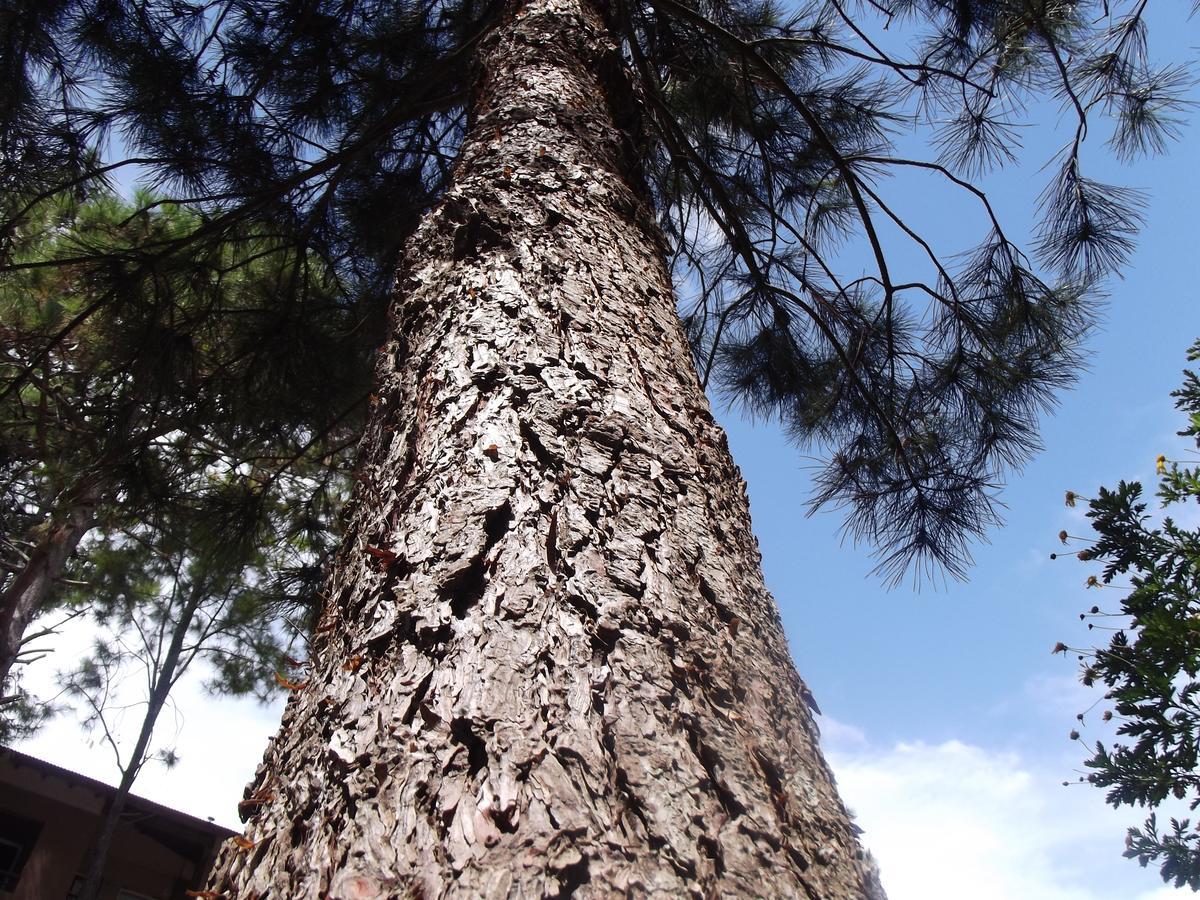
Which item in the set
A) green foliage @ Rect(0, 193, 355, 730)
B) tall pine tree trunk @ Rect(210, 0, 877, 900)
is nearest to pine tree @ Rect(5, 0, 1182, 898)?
tall pine tree trunk @ Rect(210, 0, 877, 900)

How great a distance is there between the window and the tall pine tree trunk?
915 centimetres

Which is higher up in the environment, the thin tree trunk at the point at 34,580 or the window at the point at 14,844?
the thin tree trunk at the point at 34,580

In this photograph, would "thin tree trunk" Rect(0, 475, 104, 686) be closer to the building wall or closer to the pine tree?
the building wall

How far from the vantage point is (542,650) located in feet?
2.20

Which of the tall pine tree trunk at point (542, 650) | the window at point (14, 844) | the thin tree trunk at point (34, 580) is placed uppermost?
the thin tree trunk at point (34, 580)

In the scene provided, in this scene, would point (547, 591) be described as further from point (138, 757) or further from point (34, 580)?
point (138, 757)

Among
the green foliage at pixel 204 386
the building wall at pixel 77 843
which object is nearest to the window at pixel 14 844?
the building wall at pixel 77 843

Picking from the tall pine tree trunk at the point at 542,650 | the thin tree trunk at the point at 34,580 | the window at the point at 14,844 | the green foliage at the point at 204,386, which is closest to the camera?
the tall pine tree trunk at the point at 542,650

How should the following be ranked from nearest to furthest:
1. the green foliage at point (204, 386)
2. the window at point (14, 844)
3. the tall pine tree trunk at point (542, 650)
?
the tall pine tree trunk at point (542, 650)
the green foliage at point (204, 386)
the window at point (14, 844)

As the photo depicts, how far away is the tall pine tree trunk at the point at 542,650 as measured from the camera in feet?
1.81

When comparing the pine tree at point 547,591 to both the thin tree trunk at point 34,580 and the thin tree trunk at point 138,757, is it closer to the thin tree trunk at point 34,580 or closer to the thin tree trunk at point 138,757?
the thin tree trunk at point 34,580

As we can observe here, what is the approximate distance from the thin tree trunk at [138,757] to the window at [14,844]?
551 millimetres

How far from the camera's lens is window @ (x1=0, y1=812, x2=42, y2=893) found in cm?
738

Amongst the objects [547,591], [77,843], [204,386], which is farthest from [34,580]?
[547,591]
